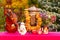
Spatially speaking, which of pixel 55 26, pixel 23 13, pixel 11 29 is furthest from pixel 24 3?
pixel 55 26

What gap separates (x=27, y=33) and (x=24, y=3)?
43 cm

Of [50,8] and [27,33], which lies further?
[50,8]

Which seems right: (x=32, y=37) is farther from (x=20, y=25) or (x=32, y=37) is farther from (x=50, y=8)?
(x=50, y=8)

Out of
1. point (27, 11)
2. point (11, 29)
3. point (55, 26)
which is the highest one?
point (27, 11)

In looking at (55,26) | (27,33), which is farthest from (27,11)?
(55,26)

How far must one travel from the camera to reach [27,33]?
3666 mm

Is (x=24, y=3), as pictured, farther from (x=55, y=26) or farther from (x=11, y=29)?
(x=55, y=26)

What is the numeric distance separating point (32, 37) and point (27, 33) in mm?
135

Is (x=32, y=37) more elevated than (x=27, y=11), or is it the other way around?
(x=27, y=11)

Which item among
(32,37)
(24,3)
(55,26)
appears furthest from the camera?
(55,26)

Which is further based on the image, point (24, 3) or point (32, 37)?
point (24, 3)

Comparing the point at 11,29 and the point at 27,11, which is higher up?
the point at 27,11

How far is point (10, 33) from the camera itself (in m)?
3.71

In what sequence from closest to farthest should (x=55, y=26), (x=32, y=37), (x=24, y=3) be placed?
(x=32, y=37), (x=24, y=3), (x=55, y=26)
